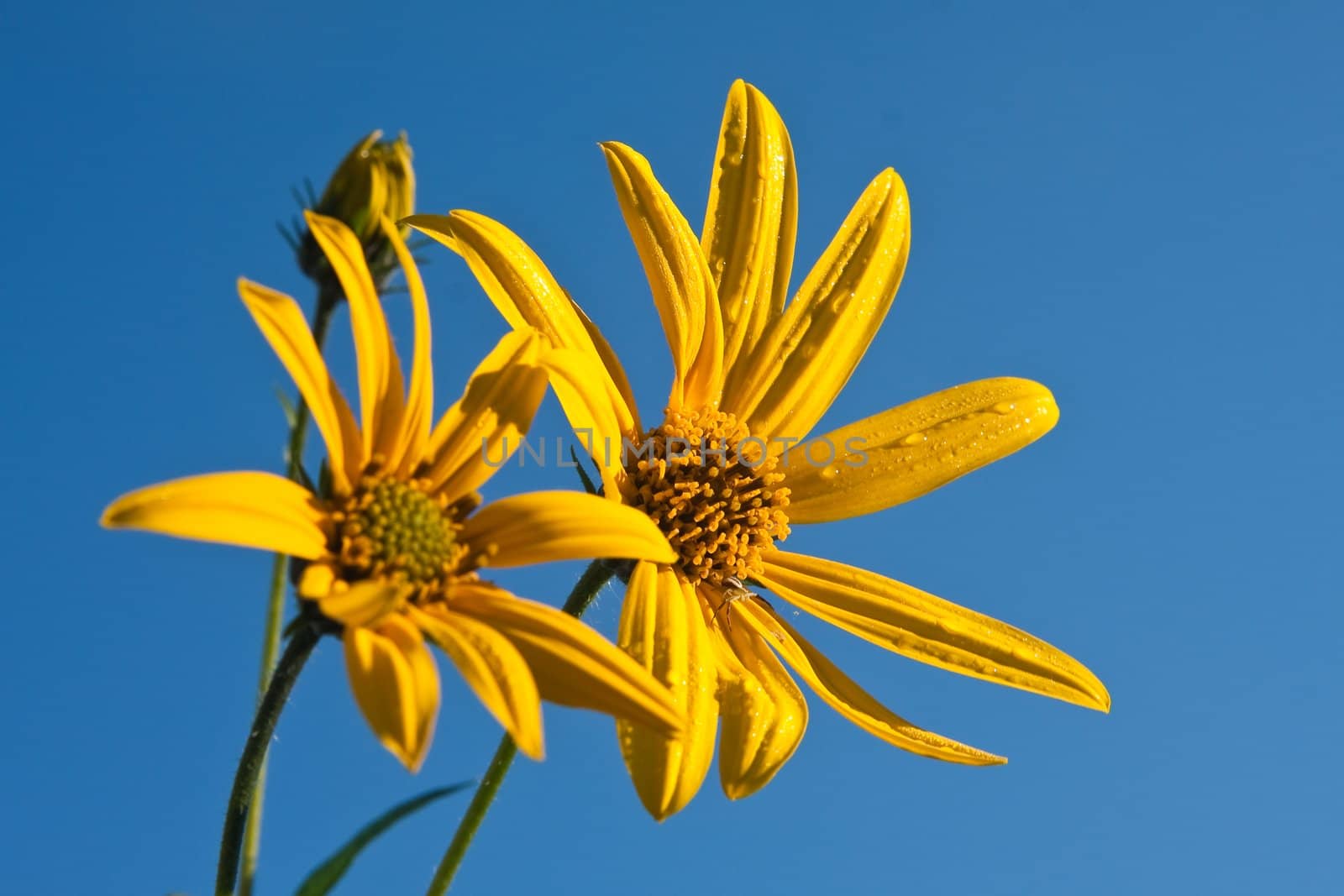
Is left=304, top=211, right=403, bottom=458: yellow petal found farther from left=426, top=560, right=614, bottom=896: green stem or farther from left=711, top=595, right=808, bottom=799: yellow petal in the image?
left=711, top=595, right=808, bottom=799: yellow petal

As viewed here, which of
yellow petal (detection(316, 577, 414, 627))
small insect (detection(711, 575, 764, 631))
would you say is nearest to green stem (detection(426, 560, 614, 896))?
yellow petal (detection(316, 577, 414, 627))

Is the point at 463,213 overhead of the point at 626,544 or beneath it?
overhead

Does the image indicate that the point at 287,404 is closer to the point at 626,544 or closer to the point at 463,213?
the point at 463,213

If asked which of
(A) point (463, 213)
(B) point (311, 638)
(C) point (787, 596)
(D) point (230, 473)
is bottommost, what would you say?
(B) point (311, 638)

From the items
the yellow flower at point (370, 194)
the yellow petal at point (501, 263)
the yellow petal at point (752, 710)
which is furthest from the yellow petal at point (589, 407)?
the yellow flower at point (370, 194)

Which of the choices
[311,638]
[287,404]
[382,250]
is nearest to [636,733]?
[311,638]

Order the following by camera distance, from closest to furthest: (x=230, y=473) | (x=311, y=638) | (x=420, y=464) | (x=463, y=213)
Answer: (x=230, y=473) < (x=311, y=638) < (x=420, y=464) < (x=463, y=213)

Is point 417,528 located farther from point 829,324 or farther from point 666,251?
point 829,324
